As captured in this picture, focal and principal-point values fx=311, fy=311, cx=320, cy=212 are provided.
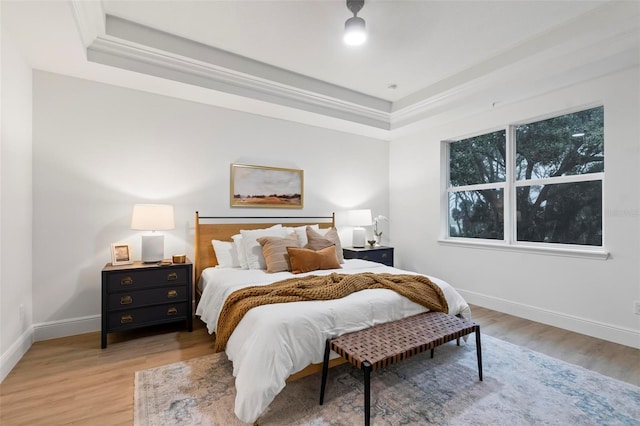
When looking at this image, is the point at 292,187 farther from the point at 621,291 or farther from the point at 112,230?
the point at 621,291

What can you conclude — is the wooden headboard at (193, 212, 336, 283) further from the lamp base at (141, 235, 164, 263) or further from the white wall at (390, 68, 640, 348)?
the white wall at (390, 68, 640, 348)

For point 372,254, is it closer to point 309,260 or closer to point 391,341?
point 309,260

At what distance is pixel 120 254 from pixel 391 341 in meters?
2.67

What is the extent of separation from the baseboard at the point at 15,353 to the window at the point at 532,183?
191 inches

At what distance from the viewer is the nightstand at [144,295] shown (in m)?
2.72

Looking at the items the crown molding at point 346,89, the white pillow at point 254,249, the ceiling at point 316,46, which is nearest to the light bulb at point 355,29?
the ceiling at point 316,46

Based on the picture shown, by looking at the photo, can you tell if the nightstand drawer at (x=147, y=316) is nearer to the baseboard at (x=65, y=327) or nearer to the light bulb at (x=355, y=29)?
the baseboard at (x=65, y=327)

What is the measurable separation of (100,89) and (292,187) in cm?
232

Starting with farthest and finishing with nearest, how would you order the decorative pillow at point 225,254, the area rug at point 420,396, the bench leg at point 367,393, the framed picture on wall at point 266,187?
1. the framed picture on wall at point 266,187
2. the decorative pillow at point 225,254
3. the area rug at point 420,396
4. the bench leg at point 367,393

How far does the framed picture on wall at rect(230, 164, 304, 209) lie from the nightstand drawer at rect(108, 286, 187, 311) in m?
1.24

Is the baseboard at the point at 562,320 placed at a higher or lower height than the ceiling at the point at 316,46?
lower

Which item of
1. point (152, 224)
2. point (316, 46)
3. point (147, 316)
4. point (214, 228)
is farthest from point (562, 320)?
point (152, 224)

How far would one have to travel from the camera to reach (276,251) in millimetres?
3152

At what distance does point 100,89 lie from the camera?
3.10 metres
